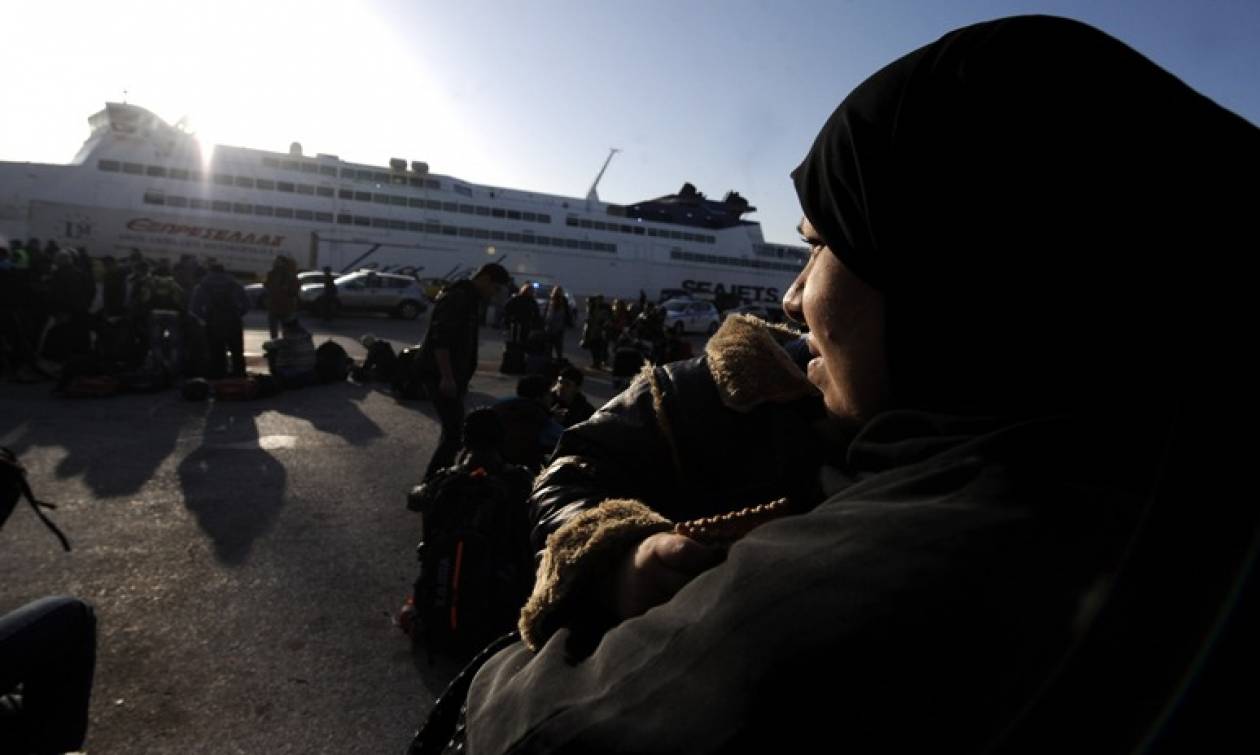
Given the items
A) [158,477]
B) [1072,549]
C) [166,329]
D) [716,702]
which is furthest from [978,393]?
[166,329]

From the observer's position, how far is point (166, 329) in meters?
9.86

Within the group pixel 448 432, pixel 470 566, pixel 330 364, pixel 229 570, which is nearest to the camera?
pixel 470 566

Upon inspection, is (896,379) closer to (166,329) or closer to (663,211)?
(166,329)

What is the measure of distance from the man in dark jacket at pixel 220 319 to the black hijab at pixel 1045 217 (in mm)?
10550

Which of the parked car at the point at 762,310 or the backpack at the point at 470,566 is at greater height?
the parked car at the point at 762,310

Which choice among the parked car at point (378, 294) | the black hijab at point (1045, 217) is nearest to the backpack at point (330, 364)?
the black hijab at point (1045, 217)

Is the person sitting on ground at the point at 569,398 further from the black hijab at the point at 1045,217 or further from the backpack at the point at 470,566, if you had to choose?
the black hijab at the point at 1045,217

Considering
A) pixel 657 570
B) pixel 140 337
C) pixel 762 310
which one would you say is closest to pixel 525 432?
pixel 657 570

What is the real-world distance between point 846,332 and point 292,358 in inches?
407

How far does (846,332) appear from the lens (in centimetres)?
93

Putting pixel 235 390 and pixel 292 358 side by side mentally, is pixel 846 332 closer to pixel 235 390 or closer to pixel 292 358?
pixel 235 390

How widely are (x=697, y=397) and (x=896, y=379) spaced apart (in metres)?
0.51

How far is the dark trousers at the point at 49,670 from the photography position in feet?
6.66

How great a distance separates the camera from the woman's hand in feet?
2.90
